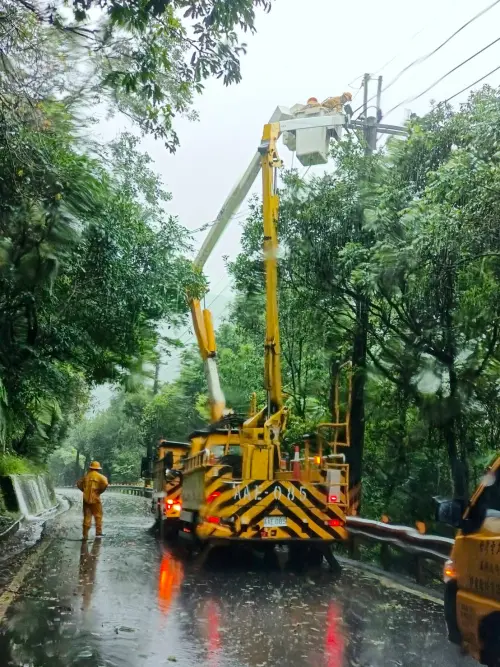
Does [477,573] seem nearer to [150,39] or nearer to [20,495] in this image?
[150,39]

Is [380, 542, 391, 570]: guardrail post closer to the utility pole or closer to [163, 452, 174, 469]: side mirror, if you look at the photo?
the utility pole

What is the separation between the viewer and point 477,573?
16.1 feet

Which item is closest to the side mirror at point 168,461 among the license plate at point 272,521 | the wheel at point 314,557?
the wheel at point 314,557

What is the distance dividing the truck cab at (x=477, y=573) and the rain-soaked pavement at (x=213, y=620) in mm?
1275

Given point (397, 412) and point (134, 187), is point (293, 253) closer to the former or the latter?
point (134, 187)

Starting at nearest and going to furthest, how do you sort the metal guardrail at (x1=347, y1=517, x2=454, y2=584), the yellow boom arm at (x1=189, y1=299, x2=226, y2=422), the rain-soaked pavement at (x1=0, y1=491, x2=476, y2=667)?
the rain-soaked pavement at (x1=0, y1=491, x2=476, y2=667) → the metal guardrail at (x1=347, y1=517, x2=454, y2=584) → the yellow boom arm at (x1=189, y1=299, x2=226, y2=422)

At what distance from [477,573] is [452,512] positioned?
1.78 ft

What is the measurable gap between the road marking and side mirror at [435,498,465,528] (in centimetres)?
462

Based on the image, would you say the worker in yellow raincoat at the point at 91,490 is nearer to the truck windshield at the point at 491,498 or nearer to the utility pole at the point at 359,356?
the utility pole at the point at 359,356

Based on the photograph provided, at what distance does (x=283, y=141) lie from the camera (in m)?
17.4

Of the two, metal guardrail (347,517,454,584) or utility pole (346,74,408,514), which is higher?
utility pole (346,74,408,514)

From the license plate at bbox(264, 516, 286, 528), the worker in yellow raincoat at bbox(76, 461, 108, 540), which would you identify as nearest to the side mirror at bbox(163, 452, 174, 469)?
the worker in yellow raincoat at bbox(76, 461, 108, 540)

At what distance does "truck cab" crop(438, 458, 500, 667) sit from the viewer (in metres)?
4.69

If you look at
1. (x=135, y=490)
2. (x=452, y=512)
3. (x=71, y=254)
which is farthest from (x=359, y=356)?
(x=135, y=490)
